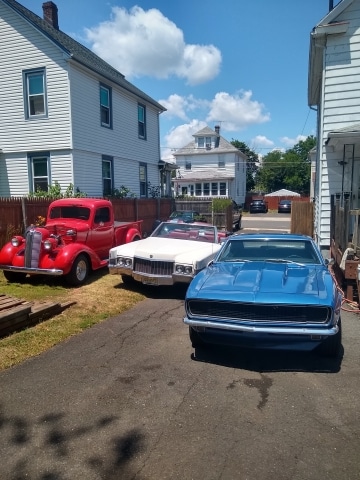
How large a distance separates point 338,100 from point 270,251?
22.6 feet

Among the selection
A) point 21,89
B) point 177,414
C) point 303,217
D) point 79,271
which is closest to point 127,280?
point 79,271

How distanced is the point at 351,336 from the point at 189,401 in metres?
2.95

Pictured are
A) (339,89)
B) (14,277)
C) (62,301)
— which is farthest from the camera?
(339,89)

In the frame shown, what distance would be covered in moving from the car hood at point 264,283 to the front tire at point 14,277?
16.8 ft

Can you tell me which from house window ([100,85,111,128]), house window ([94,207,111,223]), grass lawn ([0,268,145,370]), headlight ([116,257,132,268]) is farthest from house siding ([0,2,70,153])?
headlight ([116,257,132,268])

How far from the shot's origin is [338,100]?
10.2 metres

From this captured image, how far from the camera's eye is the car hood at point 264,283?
4.02m

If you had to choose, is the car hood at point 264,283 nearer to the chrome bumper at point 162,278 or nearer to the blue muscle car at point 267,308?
the blue muscle car at point 267,308

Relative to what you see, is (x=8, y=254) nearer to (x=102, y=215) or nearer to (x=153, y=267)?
(x=102, y=215)

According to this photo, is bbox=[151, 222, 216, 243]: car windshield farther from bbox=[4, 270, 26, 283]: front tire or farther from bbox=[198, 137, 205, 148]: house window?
bbox=[198, 137, 205, 148]: house window

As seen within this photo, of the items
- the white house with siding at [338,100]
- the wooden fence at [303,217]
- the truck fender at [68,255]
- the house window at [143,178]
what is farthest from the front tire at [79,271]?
the house window at [143,178]

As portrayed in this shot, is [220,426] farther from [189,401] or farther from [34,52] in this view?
[34,52]

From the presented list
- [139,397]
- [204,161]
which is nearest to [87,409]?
[139,397]

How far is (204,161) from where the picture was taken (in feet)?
152
